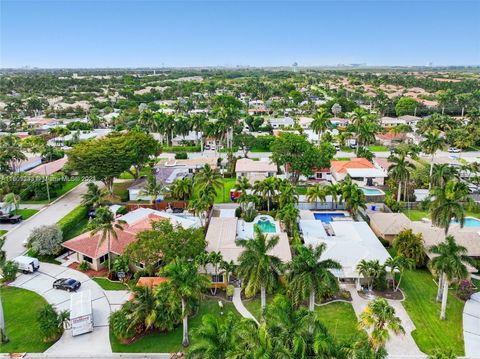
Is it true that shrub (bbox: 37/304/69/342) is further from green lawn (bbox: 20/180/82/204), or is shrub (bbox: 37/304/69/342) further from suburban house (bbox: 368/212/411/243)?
suburban house (bbox: 368/212/411/243)

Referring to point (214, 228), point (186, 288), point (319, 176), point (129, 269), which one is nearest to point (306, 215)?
point (214, 228)

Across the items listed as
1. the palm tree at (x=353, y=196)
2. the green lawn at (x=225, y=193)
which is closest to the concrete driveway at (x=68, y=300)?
the green lawn at (x=225, y=193)

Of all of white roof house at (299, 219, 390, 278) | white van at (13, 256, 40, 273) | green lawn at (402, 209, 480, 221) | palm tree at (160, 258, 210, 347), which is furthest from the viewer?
green lawn at (402, 209, 480, 221)

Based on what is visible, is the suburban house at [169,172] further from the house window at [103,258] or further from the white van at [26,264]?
the white van at [26,264]

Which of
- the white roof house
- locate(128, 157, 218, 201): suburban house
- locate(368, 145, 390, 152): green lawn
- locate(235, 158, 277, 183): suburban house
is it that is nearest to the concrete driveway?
the white roof house

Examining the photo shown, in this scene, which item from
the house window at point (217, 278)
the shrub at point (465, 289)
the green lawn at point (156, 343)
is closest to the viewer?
the green lawn at point (156, 343)

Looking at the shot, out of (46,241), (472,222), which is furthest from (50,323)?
(472,222)
